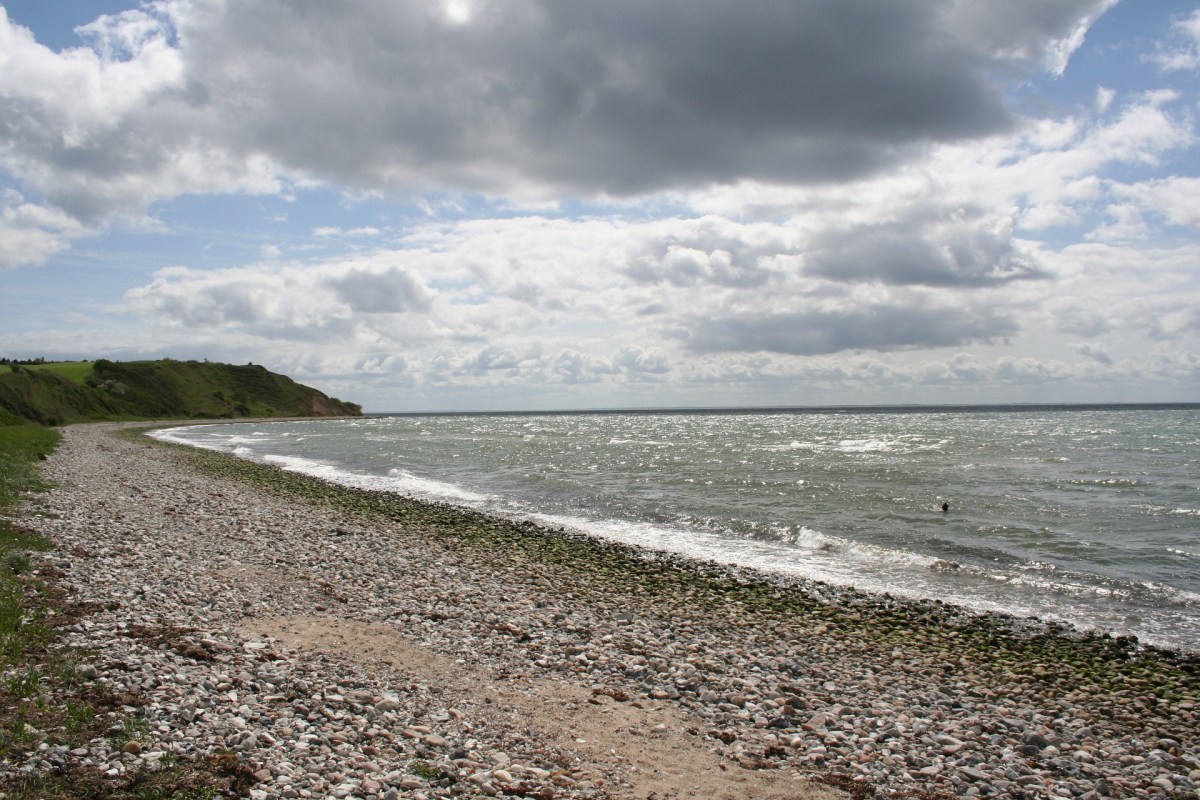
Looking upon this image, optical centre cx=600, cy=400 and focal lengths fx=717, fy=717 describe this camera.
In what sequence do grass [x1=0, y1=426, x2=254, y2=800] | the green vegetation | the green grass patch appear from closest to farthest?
grass [x1=0, y1=426, x2=254, y2=800] < the green grass patch < the green vegetation

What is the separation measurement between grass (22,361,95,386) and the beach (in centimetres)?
13558

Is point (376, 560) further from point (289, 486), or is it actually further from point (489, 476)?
point (489, 476)

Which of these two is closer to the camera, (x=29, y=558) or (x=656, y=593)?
(x=29, y=558)

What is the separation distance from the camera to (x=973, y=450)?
6450 centimetres

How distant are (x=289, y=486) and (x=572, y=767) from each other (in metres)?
31.6

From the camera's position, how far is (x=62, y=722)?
7422 mm

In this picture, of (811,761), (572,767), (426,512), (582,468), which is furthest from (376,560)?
(582,468)

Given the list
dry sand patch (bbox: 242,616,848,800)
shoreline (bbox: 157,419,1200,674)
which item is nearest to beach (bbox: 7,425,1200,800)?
dry sand patch (bbox: 242,616,848,800)

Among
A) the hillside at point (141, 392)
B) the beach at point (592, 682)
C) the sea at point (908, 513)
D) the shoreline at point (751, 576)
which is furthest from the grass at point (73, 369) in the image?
the beach at point (592, 682)

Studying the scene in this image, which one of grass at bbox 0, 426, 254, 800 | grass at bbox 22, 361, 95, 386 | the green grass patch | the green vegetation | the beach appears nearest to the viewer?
grass at bbox 0, 426, 254, 800

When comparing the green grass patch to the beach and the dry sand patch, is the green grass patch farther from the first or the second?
the dry sand patch

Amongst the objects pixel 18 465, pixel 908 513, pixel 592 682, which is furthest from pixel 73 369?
pixel 592 682

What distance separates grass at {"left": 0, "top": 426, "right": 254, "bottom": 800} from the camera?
6.41 m

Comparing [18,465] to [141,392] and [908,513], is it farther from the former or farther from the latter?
[141,392]
